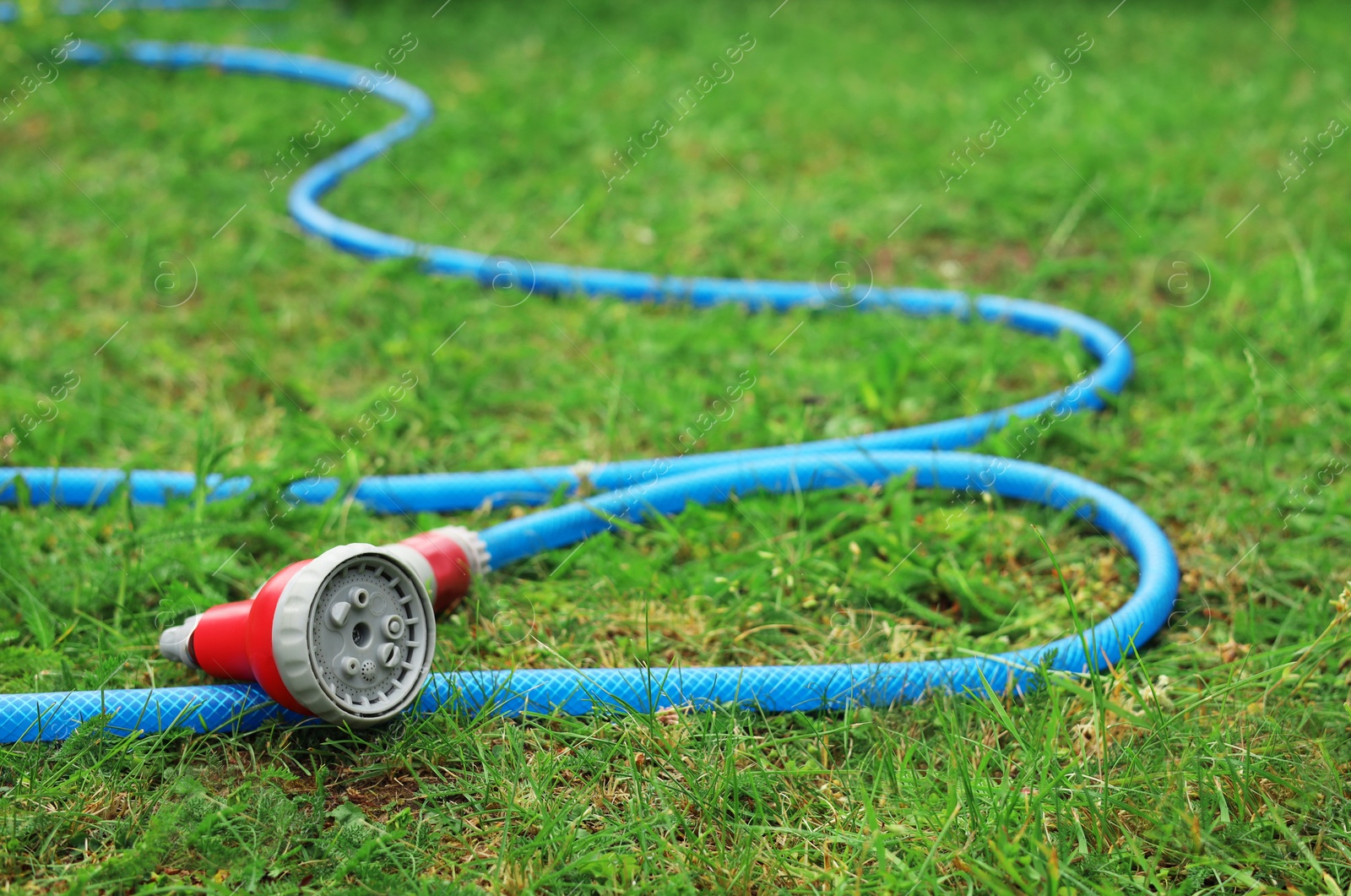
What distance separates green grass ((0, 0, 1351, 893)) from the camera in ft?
5.18

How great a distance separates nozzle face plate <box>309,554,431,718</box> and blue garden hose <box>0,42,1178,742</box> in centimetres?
9

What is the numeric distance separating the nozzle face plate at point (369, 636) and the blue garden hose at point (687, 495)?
0.31ft

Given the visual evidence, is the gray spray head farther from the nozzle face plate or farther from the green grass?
the green grass

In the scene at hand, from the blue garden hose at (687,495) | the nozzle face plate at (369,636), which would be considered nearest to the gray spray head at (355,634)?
the nozzle face plate at (369,636)

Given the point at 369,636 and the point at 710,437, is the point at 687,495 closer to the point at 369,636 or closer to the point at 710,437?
the point at 710,437

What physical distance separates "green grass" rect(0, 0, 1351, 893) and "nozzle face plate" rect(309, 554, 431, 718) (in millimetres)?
110

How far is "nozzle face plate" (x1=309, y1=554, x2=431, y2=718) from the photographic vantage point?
5.30 feet

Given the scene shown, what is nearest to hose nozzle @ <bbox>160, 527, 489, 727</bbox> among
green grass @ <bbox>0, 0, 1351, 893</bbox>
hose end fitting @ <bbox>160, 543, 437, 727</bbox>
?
hose end fitting @ <bbox>160, 543, 437, 727</bbox>

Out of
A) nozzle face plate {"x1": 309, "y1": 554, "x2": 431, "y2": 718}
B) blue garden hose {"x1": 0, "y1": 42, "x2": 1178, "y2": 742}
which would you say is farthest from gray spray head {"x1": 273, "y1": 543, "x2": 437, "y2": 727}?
blue garden hose {"x1": 0, "y1": 42, "x2": 1178, "y2": 742}

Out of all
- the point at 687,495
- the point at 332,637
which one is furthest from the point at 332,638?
the point at 687,495

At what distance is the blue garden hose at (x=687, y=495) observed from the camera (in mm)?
1757

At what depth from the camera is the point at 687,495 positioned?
7.72ft

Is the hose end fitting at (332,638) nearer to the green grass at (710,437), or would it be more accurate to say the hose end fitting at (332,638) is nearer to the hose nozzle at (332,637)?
the hose nozzle at (332,637)

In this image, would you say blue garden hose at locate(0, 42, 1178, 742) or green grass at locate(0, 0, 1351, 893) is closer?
green grass at locate(0, 0, 1351, 893)
